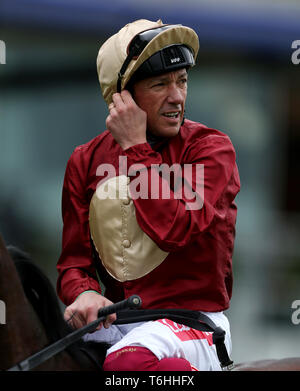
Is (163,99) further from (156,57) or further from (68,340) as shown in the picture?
(68,340)

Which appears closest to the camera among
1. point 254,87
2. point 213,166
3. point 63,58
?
point 213,166

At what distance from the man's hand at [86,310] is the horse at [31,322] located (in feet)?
0.12

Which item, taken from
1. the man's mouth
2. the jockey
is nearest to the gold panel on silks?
the jockey

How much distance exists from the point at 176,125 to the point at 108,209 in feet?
1.04

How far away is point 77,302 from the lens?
174 cm

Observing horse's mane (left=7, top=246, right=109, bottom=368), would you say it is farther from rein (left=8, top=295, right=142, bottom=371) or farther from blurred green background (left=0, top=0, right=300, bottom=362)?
blurred green background (left=0, top=0, right=300, bottom=362)

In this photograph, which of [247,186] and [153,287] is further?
[247,186]

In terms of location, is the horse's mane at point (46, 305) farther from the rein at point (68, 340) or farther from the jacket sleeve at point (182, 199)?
the jacket sleeve at point (182, 199)

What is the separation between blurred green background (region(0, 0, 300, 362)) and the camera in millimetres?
4770

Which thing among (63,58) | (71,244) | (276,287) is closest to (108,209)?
(71,244)

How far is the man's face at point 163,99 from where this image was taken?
1782 mm

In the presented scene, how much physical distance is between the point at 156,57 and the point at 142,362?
32.8 inches

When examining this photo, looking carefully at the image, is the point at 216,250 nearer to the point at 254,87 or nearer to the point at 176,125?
the point at 176,125

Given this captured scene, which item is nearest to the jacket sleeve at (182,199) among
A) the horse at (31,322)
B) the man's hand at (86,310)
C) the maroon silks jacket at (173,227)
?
the maroon silks jacket at (173,227)
